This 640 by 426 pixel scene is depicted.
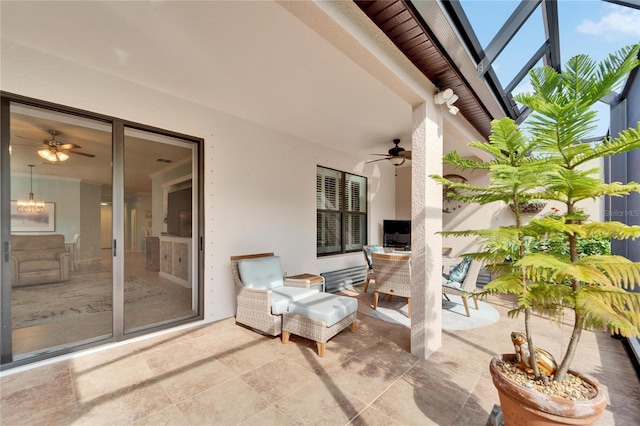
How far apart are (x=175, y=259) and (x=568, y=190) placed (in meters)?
5.32

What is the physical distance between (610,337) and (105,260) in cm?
600

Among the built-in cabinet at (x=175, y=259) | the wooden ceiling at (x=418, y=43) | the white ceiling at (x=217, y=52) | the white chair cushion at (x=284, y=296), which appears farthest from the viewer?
the built-in cabinet at (x=175, y=259)

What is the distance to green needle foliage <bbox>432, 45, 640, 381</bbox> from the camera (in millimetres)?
1114

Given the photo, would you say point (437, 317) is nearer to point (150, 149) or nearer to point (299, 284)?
point (299, 284)

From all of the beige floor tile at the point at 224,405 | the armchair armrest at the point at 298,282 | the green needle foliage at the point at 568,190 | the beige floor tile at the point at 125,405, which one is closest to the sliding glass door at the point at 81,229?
the beige floor tile at the point at 125,405

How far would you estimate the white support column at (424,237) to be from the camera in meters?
2.53

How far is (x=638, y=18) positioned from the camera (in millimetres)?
2367

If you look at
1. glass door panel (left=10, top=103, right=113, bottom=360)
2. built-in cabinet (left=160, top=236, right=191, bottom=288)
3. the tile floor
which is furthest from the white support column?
built-in cabinet (left=160, top=236, right=191, bottom=288)

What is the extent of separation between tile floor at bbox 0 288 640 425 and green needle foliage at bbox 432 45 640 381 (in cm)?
101

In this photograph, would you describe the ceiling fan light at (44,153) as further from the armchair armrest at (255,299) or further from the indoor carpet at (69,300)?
the armchair armrest at (255,299)

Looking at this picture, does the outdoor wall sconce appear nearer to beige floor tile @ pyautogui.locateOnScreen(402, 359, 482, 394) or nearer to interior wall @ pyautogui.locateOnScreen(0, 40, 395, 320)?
beige floor tile @ pyautogui.locateOnScreen(402, 359, 482, 394)

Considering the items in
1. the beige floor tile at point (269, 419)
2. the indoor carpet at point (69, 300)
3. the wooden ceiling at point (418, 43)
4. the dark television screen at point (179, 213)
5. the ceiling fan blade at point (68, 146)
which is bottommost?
the beige floor tile at point (269, 419)

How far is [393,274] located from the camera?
3781 mm

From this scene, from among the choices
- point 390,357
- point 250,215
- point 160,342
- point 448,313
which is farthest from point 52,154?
point 448,313
